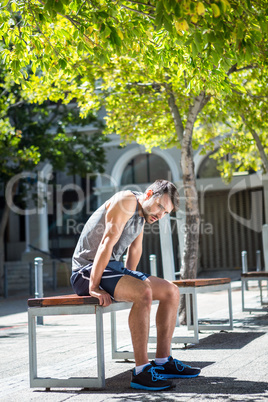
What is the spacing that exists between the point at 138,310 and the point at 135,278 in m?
0.25

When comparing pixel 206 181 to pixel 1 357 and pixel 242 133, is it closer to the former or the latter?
pixel 242 133

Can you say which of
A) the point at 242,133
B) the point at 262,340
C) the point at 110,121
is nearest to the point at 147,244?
the point at 242,133

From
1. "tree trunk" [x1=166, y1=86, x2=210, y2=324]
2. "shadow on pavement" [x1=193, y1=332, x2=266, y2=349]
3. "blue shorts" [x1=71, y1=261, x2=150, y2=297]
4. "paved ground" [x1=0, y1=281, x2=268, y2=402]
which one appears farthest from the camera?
"tree trunk" [x1=166, y1=86, x2=210, y2=324]

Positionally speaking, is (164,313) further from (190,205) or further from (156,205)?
(190,205)

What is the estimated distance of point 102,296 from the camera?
436 cm

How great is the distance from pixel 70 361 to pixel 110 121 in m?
6.66

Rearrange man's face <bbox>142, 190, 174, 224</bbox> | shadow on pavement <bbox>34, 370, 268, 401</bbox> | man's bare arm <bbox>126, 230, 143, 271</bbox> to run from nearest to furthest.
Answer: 1. shadow on pavement <bbox>34, 370, 268, 401</bbox>
2. man's face <bbox>142, 190, 174, 224</bbox>
3. man's bare arm <bbox>126, 230, 143, 271</bbox>

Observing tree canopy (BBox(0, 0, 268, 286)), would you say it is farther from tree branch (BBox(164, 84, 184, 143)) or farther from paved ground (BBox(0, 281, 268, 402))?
paved ground (BBox(0, 281, 268, 402))

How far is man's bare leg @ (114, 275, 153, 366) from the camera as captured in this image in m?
4.27

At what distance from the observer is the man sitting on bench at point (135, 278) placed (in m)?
4.29

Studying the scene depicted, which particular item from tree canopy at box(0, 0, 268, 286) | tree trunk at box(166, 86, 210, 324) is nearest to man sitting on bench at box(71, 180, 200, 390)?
tree canopy at box(0, 0, 268, 286)

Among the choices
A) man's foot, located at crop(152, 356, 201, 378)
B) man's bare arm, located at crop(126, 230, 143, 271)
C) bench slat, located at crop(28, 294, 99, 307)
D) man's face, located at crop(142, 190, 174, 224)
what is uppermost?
man's face, located at crop(142, 190, 174, 224)

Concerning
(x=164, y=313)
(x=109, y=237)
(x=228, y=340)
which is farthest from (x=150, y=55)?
(x=228, y=340)

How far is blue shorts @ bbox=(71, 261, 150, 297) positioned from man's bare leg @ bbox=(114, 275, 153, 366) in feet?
0.19
